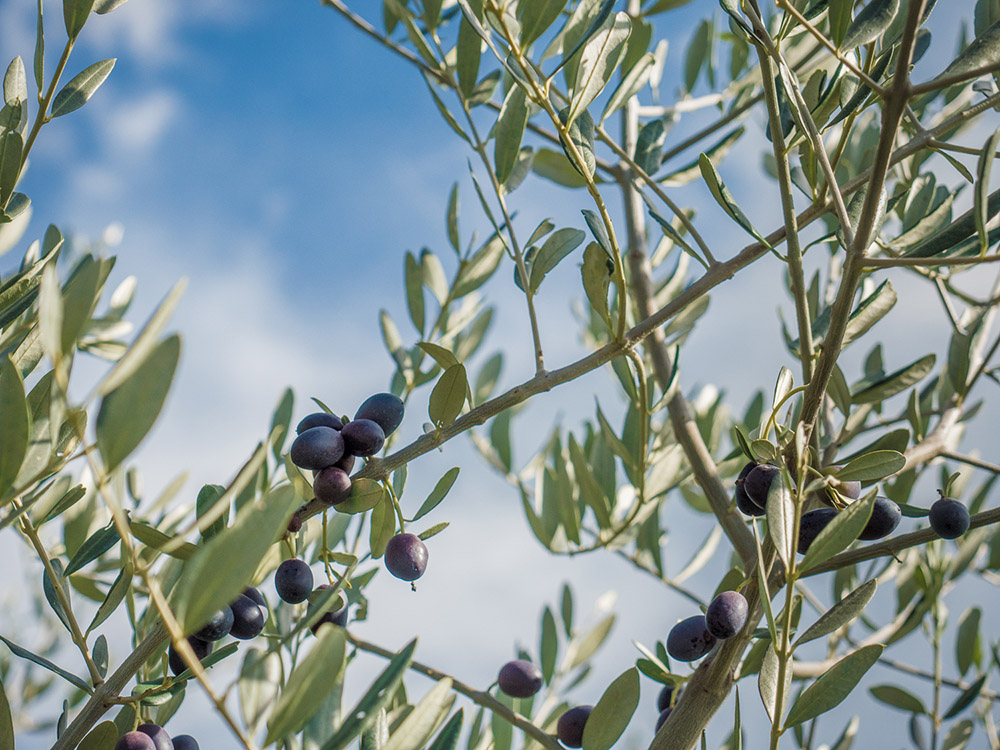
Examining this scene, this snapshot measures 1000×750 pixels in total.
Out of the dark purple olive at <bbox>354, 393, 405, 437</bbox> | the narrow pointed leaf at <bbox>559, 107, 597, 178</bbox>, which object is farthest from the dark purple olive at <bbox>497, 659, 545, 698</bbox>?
the narrow pointed leaf at <bbox>559, 107, 597, 178</bbox>

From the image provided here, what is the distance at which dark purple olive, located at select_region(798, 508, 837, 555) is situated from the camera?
684 millimetres

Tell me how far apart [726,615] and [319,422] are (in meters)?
0.40

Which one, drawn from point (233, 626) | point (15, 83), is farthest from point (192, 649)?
point (15, 83)

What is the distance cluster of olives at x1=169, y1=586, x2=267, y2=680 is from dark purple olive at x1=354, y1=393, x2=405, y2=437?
190 mm

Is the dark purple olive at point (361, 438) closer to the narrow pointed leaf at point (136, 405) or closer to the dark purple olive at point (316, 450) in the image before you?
the dark purple olive at point (316, 450)

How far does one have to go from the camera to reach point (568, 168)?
4.27 ft

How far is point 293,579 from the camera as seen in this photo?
0.74 meters

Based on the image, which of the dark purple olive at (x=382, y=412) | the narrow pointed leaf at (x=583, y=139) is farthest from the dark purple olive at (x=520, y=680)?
the narrow pointed leaf at (x=583, y=139)

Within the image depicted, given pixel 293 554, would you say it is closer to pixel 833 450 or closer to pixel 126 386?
pixel 126 386

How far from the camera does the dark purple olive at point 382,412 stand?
31.1 inches

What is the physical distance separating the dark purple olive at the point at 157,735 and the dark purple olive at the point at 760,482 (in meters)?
0.52

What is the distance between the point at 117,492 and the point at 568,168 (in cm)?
100

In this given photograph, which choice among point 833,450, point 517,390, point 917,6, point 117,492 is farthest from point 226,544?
point 833,450

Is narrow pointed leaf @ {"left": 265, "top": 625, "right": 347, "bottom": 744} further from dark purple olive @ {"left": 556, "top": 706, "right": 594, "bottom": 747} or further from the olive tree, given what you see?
dark purple olive @ {"left": 556, "top": 706, "right": 594, "bottom": 747}
